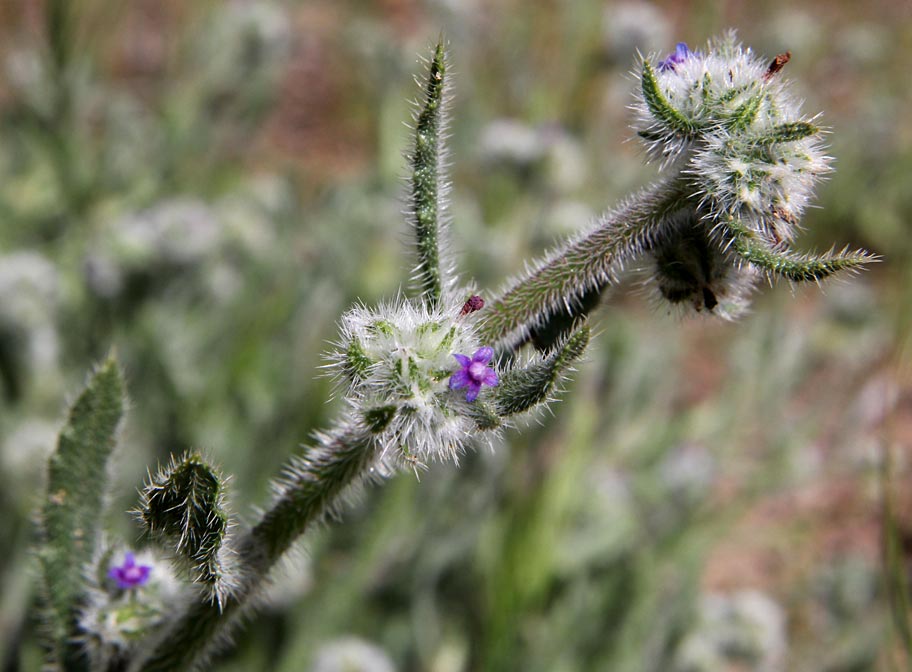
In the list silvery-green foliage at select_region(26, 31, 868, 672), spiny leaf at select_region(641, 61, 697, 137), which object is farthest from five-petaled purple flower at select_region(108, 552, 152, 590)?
spiny leaf at select_region(641, 61, 697, 137)

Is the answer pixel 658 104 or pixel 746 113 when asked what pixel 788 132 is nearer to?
pixel 746 113

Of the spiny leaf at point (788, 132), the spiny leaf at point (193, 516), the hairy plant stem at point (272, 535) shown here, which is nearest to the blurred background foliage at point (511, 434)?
the hairy plant stem at point (272, 535)

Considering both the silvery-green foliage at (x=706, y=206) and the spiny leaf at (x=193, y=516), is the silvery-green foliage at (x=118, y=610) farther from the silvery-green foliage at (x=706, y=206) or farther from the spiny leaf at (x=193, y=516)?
the silvery-green foliage at (x=706, y=206)

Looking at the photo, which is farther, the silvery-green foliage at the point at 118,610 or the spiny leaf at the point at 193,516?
the silvery-green foliage at the point at 118,610

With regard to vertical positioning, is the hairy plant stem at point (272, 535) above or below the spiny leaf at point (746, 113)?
below

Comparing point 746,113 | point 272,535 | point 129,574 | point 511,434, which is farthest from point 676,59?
point 511,434
